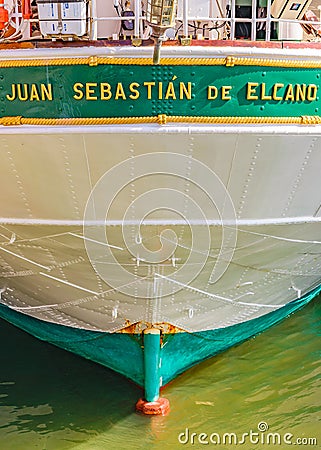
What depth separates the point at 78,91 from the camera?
5383mm

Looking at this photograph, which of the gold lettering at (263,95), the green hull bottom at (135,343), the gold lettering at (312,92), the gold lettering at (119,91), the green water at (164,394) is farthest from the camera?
the green hull bottom at (135,343)

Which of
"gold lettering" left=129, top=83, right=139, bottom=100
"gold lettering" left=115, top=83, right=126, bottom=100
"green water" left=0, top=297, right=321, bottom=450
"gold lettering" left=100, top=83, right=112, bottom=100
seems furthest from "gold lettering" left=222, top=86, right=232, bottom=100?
"green water" left=0, top=297, right=321, bottom=450

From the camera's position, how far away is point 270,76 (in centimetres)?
547

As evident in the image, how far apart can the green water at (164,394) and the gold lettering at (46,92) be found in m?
3.47

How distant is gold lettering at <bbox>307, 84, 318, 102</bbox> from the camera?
18.4ft

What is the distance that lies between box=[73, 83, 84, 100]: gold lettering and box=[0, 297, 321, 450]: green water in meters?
3.46

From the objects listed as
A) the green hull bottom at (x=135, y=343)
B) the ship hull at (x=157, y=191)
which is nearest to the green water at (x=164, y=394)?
the green hull bottom at (x=135, y=343)

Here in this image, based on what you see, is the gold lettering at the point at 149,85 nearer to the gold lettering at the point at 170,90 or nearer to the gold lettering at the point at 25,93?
the gold lettering at the point at 170,90

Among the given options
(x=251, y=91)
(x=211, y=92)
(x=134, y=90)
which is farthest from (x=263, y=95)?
(x=134, y=90)

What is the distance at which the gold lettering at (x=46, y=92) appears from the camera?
5430 mm

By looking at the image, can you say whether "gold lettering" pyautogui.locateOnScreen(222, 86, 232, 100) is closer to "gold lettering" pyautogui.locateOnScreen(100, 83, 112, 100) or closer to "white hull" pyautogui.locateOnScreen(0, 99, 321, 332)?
"white hull" pyautogui.locateOnScreen(0, 99, 321, 332)

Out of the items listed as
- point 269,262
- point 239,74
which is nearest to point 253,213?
point 269,262

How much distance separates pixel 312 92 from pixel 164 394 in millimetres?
3691

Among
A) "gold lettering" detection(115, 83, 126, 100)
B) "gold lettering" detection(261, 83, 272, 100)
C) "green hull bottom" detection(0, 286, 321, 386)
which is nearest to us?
"gold lettering" detection(115, 83, 126, 100)
